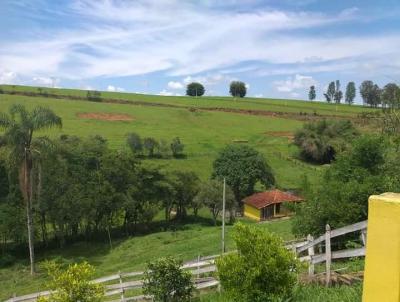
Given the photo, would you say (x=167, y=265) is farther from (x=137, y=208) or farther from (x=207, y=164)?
(x=207, y=164)

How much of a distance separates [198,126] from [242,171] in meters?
32.6

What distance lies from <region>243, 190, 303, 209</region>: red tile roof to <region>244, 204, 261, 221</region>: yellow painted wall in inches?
17.2

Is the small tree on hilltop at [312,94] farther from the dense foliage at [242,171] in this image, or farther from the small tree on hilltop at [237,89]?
the dense foliage at [242,171]

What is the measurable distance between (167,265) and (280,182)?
155 feet

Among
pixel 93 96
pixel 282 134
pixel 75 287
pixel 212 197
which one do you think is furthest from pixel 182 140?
pixel 75 287

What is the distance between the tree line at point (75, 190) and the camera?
2783 centimetres

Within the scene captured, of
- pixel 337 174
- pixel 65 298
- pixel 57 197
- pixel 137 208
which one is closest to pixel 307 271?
pixel 65 298

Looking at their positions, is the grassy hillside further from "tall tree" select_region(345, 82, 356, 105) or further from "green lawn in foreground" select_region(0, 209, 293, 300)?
"tall tree" select_region(345, 82, 356, 105)

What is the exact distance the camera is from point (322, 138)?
66812 millimetres

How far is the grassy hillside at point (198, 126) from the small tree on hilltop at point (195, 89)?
162 feet

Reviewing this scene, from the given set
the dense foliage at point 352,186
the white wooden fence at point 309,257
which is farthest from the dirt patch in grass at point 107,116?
the white wooden fence at point 309,257

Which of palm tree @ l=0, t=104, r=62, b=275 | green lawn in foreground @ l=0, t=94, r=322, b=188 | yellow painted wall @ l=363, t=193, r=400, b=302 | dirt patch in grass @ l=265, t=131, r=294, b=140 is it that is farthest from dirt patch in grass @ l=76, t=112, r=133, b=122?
yellow painted wall @ l=363, t=193, r=400, b=302

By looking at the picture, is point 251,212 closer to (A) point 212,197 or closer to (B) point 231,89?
(A) point 212,197

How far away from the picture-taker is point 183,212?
150 feet
